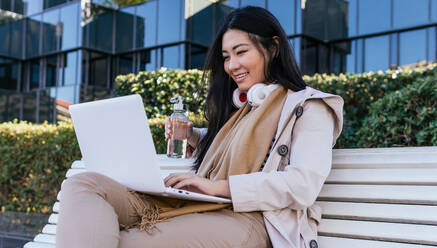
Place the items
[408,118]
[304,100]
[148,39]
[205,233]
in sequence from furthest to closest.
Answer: [148,39] < [408,118] < [304,100] < [205,233]

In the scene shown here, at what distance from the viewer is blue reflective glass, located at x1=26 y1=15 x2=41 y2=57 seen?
61.3 ft

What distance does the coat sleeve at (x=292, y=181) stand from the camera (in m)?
2.13

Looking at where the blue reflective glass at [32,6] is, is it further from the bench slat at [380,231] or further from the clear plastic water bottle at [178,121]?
the bench slat at [380,231]

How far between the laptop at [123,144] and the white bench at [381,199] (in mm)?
560

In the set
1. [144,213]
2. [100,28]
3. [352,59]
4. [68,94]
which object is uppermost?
[100,28]

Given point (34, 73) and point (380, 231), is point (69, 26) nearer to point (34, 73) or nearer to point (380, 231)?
point (34, 73)

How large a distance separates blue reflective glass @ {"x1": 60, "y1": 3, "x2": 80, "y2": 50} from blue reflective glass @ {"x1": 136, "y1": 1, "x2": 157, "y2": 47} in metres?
2.27

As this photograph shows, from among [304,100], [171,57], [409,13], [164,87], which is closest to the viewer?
[304,100]

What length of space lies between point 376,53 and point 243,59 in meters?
10.7

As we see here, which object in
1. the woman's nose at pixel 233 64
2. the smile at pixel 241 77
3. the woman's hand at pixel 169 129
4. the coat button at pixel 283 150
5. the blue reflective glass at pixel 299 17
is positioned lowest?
the coat button at pixel 283 150

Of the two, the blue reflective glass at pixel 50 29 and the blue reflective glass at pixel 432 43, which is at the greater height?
the blue reflective glass at pixel 50 29

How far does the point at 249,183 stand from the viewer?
7.04 ft

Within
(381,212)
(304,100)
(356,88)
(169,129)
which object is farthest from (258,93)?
(356,88)

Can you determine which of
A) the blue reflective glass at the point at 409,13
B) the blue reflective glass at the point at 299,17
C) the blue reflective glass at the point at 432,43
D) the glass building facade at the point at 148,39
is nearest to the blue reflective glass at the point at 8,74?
the glass building facade at the point at 148,39
